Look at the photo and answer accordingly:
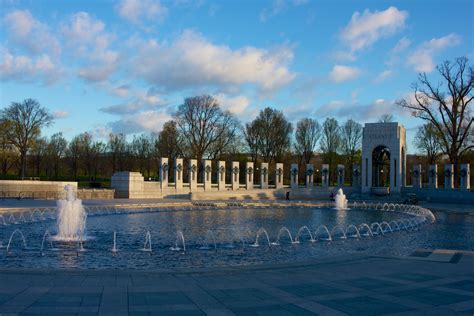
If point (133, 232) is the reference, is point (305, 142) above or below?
above

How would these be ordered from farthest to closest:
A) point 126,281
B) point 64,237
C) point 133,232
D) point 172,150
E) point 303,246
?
point 172,150
point 133,232
point 64,237
point 303,246
point 126,281

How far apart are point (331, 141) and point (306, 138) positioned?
4.34 metres

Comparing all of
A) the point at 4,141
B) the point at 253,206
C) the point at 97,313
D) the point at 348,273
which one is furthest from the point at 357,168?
the point at 97,313

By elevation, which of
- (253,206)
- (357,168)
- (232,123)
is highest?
(232,123)

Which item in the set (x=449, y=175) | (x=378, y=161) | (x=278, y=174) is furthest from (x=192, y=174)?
(x=449, y=175)

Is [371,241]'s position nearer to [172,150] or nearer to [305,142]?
[172,150]

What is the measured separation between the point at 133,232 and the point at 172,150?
48.8 meters

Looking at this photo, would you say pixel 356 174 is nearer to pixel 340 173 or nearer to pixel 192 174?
pixel 340 173

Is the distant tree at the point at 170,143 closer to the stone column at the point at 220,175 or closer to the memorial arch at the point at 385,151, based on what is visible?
the stone column at the point at 220,175

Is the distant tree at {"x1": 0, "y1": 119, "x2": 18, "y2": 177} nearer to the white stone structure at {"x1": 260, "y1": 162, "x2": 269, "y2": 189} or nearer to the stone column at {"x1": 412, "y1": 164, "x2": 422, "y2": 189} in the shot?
the white stone structure at {"x1": 260, "y1": 162, "x2": 269, "y2": 189}

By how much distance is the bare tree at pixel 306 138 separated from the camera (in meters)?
76.0

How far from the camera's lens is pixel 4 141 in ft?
186

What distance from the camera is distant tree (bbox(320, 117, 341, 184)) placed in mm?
76688

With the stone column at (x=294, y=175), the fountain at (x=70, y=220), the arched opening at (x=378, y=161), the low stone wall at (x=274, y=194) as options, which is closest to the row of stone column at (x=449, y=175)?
the arched opening at (x=378, y=161)
